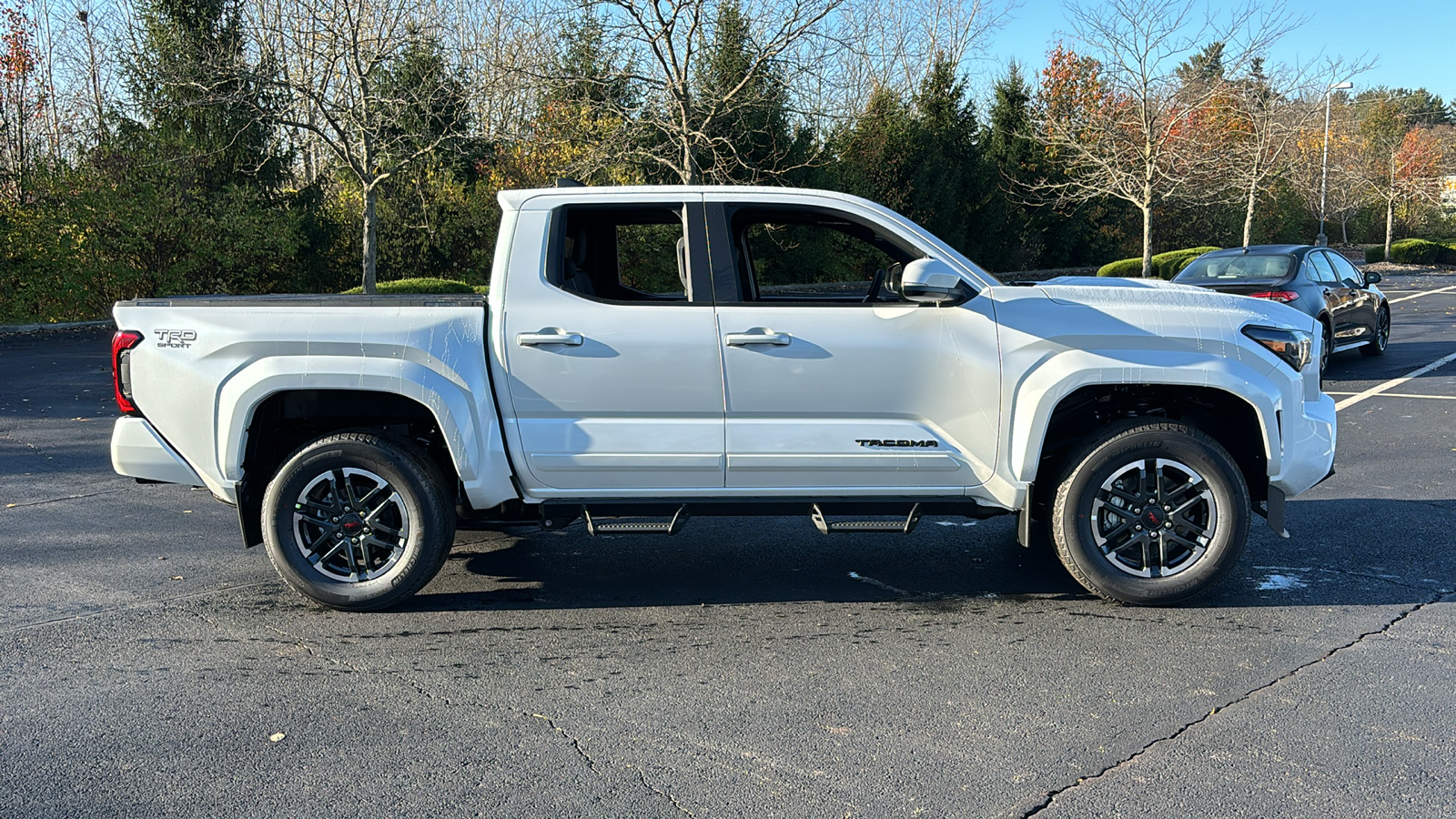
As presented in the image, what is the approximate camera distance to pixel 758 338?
481cm

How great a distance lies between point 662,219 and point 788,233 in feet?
55.6

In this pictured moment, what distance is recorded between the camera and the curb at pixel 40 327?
59.8ft

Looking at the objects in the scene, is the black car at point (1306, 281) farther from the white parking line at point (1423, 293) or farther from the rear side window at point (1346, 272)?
the white parking line at point (1423, 293)

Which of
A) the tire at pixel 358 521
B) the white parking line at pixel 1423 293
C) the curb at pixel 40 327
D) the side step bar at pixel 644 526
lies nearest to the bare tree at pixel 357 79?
the curb at pixel 40 327

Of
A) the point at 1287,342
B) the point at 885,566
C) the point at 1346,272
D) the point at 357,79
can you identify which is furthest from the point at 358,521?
the point at 357,79

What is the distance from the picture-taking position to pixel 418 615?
5.05 meters

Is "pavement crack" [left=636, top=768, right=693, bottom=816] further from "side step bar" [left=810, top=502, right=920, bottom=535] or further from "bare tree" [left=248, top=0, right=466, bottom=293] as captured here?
"bare tree" [left=248, top=0, right=466, bottom=293]

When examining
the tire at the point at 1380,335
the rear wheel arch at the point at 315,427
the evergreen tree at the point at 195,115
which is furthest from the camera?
the evergreen tree at the point at 195,115

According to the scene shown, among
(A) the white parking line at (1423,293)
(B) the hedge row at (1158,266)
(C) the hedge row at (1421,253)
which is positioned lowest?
(A) the white parking line at (1423,293)

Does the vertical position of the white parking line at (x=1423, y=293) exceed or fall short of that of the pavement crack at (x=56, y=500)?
it exceeds it

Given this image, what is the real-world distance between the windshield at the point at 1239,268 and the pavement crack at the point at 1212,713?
26.7 ft

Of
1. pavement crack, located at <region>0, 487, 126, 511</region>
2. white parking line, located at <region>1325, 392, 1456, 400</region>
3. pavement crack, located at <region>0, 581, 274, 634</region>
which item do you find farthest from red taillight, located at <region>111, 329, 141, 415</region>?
white parking line, located at <region>1325, 392, 1456, 400</region>

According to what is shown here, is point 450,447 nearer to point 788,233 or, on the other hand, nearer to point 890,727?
point 890,727

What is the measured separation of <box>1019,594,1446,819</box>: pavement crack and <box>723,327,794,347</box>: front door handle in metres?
2.21
